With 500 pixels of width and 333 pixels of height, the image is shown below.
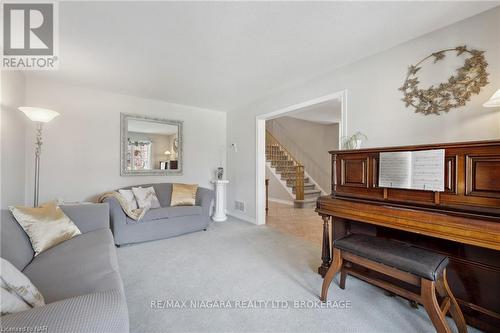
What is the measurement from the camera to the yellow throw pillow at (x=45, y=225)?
169 centimetres

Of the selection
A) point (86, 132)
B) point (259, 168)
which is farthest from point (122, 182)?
point (259, 168)

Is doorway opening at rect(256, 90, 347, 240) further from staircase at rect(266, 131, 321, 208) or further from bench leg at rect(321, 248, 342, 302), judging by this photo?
bench leg at rect(321, 248, 342, 302)

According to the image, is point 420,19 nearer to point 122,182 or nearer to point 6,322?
point 6,322

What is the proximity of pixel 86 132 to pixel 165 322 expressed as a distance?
3324mm

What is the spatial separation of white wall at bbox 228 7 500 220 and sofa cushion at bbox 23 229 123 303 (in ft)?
8.63

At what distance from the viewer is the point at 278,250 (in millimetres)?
2879

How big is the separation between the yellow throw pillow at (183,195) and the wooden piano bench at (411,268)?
265cm

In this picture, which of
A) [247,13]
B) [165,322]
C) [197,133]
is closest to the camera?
[165,322]

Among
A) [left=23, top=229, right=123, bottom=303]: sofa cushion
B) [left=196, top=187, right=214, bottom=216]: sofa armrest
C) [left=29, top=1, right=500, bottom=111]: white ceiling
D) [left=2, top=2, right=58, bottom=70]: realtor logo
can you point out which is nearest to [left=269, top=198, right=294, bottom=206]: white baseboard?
[left=196, top=187, right=214, bottom=216]: sofa armrest

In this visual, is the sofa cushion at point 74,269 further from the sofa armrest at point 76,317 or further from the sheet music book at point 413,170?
the sheet music book at point 413,170

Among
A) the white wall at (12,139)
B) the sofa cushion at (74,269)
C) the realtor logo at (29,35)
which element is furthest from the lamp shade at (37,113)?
the sofa cushion at (74,269)

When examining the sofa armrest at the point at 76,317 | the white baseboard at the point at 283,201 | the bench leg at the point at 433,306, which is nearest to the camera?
the sofa armrest at the point at 76,317

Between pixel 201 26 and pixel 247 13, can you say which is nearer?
pixel 247 13

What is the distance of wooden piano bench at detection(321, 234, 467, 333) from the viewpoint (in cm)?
136
